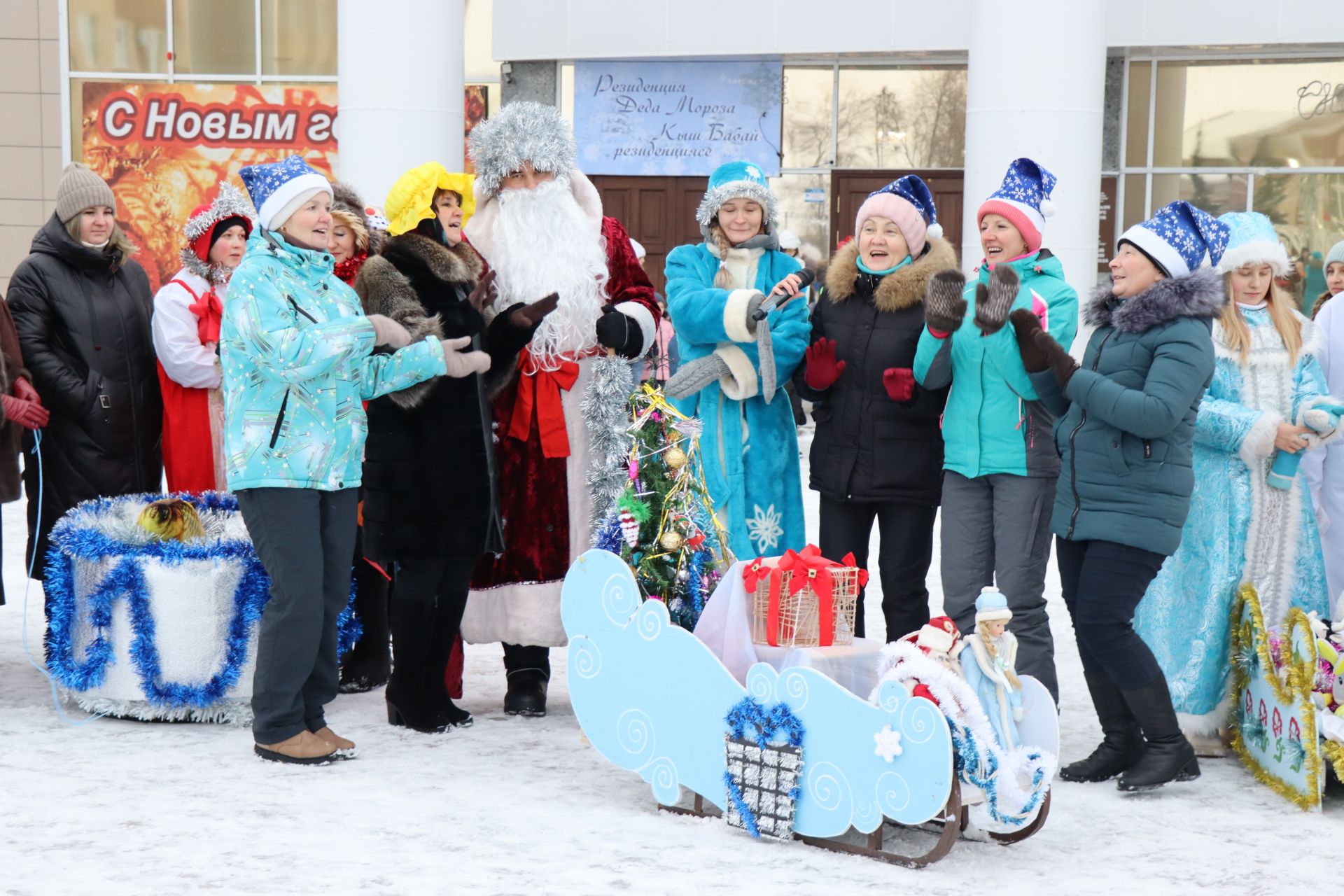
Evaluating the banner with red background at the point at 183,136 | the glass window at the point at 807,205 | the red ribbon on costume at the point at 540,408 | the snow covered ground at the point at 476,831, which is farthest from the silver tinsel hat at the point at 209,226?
the banner with red background at the point at 183,136

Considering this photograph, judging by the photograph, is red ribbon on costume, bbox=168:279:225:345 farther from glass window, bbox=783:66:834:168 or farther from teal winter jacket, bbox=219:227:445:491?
glass window, bbox=783:66:834:168

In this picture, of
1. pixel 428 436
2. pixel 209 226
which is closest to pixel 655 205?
pixel 209 226

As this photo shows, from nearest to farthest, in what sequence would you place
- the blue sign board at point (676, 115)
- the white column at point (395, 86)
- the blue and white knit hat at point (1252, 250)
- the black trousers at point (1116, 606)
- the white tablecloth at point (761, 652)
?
the white tablecloth at point (761, 652) → the black trousers at point (1116, 606) → the blue and white knit hat at point (1252, 250) → the white column at point (395, 86) → the blue sign board at point (676, 115)

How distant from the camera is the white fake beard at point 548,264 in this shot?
4.71 metres

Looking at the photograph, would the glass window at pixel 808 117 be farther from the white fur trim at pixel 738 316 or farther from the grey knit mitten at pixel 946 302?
the grey knit mitten at pixel 946 302

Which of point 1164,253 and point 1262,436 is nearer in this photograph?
point 1164,253

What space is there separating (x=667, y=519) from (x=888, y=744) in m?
1.20

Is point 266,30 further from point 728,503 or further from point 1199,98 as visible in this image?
point 728,503

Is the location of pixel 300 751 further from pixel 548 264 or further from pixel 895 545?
pixel 895 545

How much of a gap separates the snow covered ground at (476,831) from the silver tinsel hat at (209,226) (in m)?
1.72

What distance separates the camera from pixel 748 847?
357 centimetres

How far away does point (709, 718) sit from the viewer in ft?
12.2

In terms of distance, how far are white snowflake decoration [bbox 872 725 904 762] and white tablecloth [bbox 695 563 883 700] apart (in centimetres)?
44

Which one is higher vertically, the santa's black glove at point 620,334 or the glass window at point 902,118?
the glass window at point 902,118
